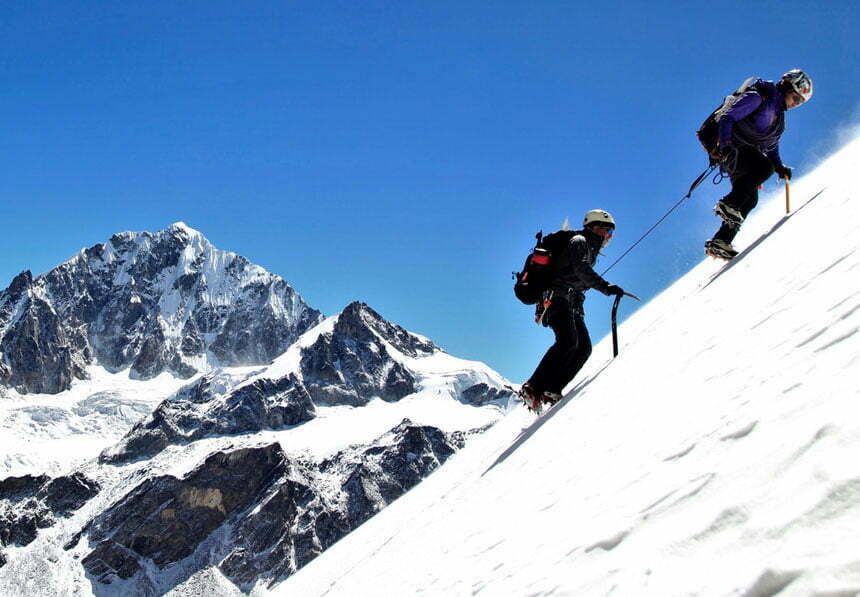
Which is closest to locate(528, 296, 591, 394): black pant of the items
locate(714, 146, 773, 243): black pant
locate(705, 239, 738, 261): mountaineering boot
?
locate(705, 239, 738, 261): mountaineering boot

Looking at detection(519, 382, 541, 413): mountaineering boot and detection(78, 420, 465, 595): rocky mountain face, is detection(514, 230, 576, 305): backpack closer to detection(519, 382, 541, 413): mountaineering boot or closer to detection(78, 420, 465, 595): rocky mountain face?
detection(519, 382, 541, 413): mountaineering boot

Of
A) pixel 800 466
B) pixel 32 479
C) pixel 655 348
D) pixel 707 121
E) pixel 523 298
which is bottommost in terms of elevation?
pixel 800 466

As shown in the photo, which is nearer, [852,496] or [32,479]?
[852,496]

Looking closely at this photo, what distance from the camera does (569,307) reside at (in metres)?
9.00

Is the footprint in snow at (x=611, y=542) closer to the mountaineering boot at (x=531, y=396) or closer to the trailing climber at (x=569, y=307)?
the trailing climber at (x=569, y=307)

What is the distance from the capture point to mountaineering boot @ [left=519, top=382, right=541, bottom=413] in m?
8.93

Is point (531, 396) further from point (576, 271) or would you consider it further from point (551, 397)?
point (576, 271)

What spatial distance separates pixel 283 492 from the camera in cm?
19688

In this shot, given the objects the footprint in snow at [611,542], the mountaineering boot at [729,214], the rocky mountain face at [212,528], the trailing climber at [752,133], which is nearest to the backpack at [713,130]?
the trailing climber at [752,133]

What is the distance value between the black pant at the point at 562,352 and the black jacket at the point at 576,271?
205 mm

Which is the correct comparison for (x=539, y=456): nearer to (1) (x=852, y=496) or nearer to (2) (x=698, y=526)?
(2) (x=698, y=526)

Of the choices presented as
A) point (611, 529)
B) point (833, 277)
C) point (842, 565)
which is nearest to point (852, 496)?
point (842, 565)

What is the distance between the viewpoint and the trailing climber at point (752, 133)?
942 cm

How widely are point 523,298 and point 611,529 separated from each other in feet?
20.3
